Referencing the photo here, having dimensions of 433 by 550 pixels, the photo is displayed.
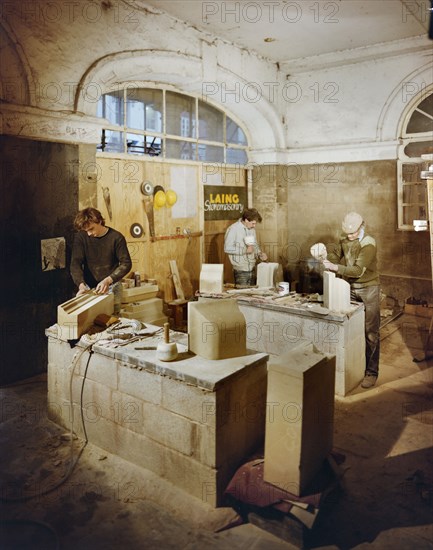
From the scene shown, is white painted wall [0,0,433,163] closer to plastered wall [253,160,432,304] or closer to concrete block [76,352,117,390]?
plastered wall [253,160,432,304]

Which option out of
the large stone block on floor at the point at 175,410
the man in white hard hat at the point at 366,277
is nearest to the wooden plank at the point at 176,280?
the man in white hard hat at the point at 366,277

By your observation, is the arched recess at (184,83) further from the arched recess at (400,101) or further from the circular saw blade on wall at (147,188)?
the arched recess at (400,101)

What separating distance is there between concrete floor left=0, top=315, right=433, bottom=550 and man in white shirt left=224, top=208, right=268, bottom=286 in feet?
10.7

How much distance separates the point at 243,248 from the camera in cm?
759

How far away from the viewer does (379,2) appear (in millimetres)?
6848

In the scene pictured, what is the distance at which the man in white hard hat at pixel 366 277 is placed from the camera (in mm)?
5570

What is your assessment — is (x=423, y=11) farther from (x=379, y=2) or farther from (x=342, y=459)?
(x=342, y=459)

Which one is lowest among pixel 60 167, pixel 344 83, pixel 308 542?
pixel 308 542

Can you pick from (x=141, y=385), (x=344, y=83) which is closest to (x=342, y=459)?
(x=141, y=385)

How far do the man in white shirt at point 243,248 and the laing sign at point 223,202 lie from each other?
137 cm

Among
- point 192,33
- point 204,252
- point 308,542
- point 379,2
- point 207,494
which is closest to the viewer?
point 308,542

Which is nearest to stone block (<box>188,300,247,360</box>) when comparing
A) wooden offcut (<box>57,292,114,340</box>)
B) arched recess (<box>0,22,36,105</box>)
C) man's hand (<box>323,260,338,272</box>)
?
wooden offcut (<box>57,292,114,340</box>)

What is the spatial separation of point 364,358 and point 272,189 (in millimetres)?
4973

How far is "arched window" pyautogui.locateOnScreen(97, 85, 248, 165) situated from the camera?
23.3ft
